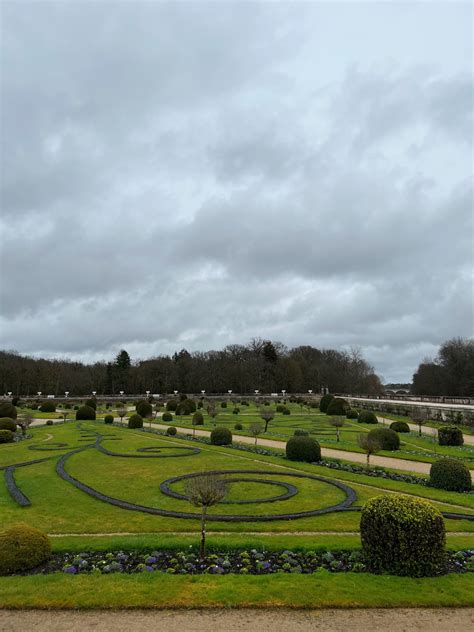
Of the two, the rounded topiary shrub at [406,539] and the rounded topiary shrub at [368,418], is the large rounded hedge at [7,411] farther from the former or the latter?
the rounded topiary shrub at [406,539]

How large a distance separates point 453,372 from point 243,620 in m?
91.5

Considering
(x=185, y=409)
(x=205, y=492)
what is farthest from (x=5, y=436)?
(x=185, y=409)

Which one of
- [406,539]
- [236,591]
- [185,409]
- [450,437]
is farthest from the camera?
[185,409]

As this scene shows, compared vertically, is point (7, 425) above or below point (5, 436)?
above

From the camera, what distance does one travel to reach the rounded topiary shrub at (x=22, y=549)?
32.0ft

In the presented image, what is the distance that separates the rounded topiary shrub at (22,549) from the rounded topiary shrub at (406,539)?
7.05 m

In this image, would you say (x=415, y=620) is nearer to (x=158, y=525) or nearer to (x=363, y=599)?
(x=363, y=599)

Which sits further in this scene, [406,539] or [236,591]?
[406,539]

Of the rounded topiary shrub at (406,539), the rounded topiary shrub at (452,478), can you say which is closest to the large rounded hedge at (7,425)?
the rounded topiary shrub at (452,478)

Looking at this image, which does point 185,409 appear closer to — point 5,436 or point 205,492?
point 5,436

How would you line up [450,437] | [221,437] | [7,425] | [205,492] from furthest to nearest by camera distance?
[7,425], [450,437], [221,437], [205,492]

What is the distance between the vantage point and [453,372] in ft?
292

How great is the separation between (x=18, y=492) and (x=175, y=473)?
21.1ft

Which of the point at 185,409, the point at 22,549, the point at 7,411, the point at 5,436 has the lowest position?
the point at 5,436
